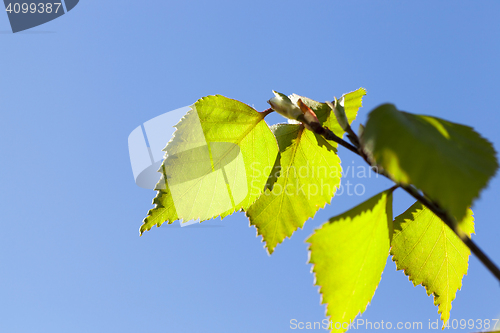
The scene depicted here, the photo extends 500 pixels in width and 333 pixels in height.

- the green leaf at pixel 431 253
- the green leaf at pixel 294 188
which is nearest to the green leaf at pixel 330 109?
the green leaf at pixel 294 188

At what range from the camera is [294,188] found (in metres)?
0.81

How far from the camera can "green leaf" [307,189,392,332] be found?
539mm

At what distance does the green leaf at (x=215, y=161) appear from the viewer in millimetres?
734

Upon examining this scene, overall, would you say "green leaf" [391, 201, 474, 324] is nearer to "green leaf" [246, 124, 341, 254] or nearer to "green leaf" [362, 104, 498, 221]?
"green leaf" [246, 124, 341, 254]

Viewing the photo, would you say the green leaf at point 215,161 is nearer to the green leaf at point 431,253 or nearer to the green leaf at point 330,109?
the green leaf at point 330,109

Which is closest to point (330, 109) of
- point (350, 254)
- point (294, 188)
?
point (294, 188)

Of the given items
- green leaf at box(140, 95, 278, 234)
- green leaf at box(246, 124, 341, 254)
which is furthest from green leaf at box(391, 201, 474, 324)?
green leaf at box(140, 95, 278, 234)

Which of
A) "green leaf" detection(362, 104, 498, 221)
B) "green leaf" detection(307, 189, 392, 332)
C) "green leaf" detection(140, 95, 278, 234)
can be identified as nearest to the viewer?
"green leaf" detection(362, 104, 498, 221)

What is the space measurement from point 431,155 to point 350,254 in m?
0.21

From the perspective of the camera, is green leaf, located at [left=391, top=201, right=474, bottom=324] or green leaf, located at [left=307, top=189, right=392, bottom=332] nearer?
green leaf, located at [left=307, top=189, right=392, bottom=332]

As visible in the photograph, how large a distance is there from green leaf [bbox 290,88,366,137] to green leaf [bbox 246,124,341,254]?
0.06 meters

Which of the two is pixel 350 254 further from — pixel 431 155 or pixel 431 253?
pixel 431 253

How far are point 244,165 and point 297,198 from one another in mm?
139

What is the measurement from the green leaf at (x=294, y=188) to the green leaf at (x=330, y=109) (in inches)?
2.5
